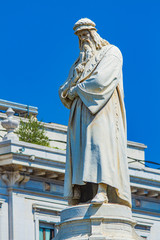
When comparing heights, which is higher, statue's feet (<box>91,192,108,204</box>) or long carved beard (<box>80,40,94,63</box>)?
long carved beard (<box>80,40,94,63</box>)

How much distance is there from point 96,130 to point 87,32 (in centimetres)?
183

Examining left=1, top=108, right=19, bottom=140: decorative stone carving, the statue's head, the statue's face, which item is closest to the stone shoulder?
the statue's head

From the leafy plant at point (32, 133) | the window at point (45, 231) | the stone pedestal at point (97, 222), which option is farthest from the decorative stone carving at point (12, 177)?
the stone pedestal at point (97, 222)

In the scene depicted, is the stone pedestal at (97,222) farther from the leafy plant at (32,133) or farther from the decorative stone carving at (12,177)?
the leafy plant at (32,133)

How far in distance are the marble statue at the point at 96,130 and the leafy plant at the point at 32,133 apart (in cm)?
2707

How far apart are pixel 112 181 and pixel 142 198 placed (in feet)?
99.1

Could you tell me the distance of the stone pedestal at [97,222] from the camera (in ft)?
56.4

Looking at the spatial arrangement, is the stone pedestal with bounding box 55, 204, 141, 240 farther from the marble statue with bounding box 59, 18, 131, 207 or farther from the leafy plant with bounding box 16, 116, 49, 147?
the leafy plant with bounding box 16, 116, 49, 147

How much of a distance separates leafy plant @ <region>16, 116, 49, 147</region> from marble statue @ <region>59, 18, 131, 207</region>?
27069 mm

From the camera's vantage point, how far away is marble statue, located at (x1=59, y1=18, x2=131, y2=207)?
17.7 metres

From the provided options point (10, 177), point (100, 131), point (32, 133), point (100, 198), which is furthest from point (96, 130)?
point (32, 133)

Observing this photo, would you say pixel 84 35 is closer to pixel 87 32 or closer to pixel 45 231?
pixel 87 32

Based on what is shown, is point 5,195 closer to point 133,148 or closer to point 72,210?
point 133,148

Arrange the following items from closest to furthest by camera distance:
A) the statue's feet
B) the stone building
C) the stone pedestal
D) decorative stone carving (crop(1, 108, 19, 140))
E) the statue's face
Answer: the stone pedestal → the statue's feet → the statue's face → the stone building → decorative stone carving (crop(1, 108, 19, 140))
